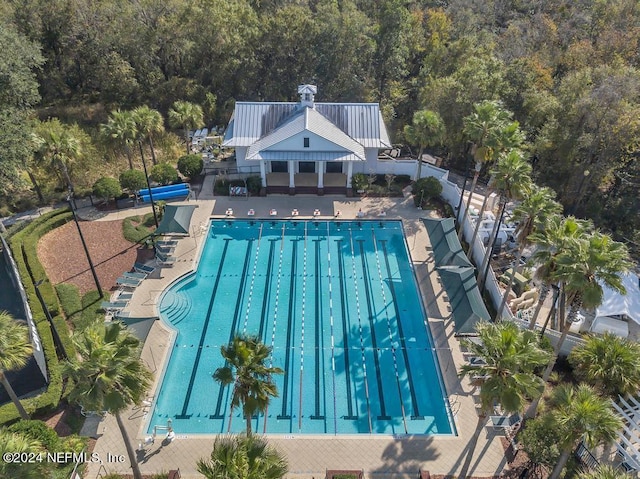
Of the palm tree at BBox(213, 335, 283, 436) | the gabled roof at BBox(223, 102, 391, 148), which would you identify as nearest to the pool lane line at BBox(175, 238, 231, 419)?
the palm tree at BBox(213, 335, 283, 436)

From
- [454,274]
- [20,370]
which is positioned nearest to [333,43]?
[454,274]

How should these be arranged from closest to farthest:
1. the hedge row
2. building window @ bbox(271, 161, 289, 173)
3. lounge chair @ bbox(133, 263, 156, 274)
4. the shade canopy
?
the hedge row < the shade canopy < lounge chair @ bbox(133, 263, 156, 274) < building window @ bbox(271, 161, 289, 173)

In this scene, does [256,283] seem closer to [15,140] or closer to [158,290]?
[158,290]

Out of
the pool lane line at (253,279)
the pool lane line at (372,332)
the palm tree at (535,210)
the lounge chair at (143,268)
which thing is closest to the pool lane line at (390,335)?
the pool lane line at (372,332)

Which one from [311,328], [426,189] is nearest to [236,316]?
[311,328]

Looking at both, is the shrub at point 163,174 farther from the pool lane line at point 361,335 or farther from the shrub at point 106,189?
the pool lane line at point 361,335

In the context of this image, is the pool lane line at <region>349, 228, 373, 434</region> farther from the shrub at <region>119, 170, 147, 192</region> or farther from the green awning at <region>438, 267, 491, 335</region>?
the shrub at <region>119, 170, 147, 192</region>
